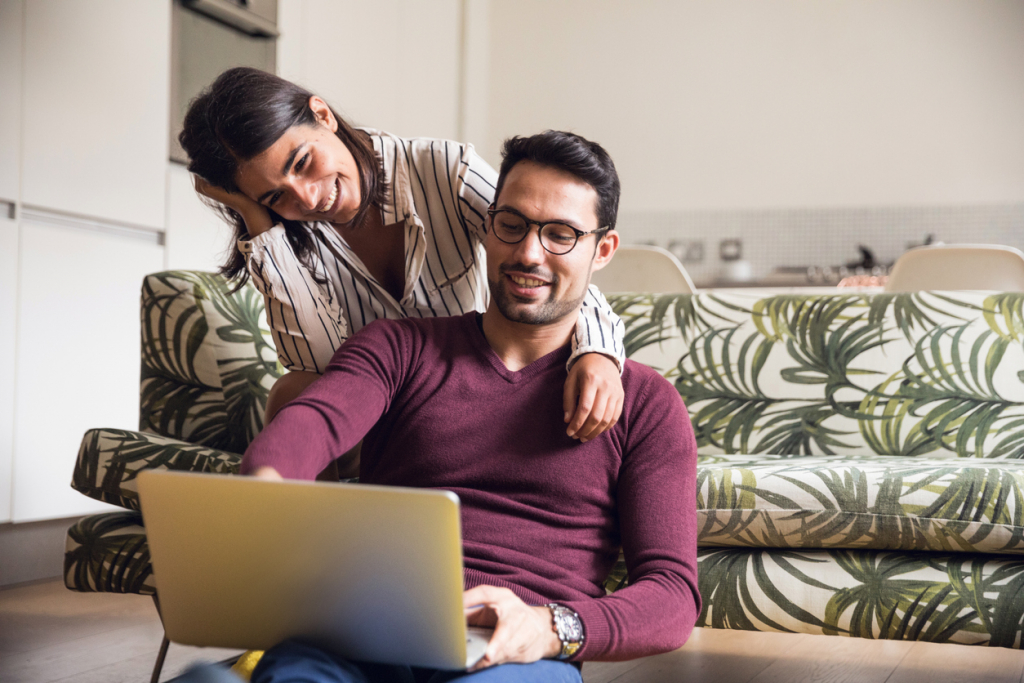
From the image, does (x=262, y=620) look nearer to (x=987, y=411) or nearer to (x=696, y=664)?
(x=696, y=664)

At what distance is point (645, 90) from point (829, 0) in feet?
3.33

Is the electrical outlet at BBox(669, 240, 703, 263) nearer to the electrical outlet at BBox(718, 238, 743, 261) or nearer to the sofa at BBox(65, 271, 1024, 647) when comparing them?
the electrical outlet at BBox(718, 238, 743, 261)

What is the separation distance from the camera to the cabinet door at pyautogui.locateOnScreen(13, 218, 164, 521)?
8.56 ft

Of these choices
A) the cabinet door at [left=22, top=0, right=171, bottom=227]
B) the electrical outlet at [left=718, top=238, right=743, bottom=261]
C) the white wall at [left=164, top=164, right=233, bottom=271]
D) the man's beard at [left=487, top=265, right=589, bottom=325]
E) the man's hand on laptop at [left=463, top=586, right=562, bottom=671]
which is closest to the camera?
the man's hand on laptop at [left=463, top=586, right=562, bottom=671]

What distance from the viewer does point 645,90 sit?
5.18m

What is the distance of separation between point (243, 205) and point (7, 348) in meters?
1.50

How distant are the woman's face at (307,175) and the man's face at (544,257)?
0.90 ft

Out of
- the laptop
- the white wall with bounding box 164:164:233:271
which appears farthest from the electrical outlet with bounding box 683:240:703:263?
the laptop

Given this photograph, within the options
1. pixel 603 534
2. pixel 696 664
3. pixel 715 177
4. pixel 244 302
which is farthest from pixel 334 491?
pixel 715 177

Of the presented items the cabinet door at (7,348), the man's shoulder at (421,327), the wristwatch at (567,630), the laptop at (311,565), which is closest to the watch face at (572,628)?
the wristwatch at (567,630)

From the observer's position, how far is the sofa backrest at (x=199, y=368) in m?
1.86

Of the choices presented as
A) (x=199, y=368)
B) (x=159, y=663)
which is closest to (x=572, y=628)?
(x=159, y=663)

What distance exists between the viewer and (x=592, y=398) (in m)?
1.10

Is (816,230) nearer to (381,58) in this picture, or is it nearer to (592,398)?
(381,58)
